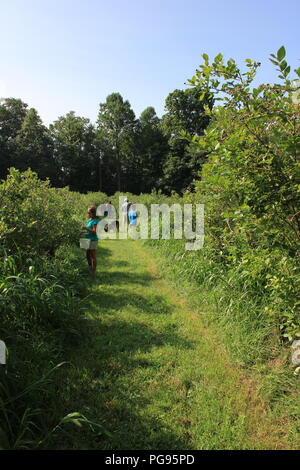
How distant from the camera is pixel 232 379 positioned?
2.89 metres

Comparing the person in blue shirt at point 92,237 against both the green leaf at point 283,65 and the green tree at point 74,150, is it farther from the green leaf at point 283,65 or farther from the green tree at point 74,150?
the green tree at point 74,150

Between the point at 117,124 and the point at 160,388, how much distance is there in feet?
153

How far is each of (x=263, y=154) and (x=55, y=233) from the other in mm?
4388

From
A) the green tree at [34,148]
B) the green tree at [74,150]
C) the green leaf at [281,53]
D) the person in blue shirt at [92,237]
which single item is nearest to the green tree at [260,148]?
the green leaf at [281,53]

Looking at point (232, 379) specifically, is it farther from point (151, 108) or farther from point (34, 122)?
point (151, 108)

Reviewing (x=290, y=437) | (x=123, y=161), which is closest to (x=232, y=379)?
(x=290, y=437)

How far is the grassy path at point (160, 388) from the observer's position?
2186mm

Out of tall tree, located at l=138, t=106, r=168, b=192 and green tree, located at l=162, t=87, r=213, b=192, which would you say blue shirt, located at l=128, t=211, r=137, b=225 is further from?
tall tree, located at l=138, t=106, r=168, b=192

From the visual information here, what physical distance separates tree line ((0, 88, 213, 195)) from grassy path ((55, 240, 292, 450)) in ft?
113

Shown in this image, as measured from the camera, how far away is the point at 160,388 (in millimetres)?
2754

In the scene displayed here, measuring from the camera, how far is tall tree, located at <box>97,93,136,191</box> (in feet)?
142

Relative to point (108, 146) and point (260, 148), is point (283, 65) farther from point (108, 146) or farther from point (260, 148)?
point (108, 146)

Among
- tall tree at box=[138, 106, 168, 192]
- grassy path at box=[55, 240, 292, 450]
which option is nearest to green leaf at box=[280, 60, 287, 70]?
grassy path at box=[55, 240, 292, 450]
